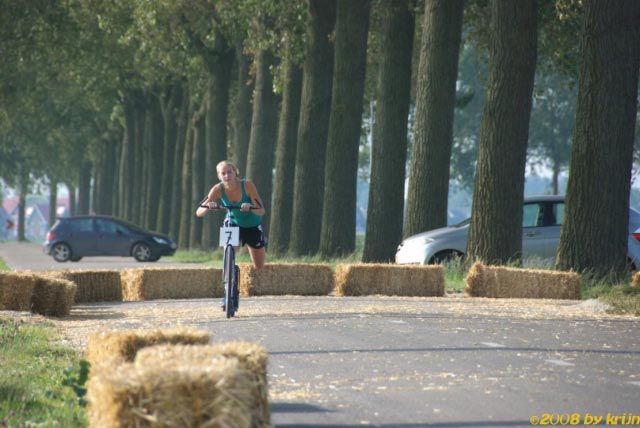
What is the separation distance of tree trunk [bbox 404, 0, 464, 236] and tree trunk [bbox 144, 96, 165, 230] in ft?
104

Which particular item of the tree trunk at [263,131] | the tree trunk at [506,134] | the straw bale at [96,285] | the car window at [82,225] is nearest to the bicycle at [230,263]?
the straw bale at [96,285]

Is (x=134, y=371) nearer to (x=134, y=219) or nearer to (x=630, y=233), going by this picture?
(x=630, y=233)

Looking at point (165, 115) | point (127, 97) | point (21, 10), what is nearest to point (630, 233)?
point (21, 10)

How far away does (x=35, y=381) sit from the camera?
10.1 metres

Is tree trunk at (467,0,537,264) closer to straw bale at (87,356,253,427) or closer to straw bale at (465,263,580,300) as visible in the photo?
straw bale at (465,263,580,300)

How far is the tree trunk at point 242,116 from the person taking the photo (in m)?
42.0

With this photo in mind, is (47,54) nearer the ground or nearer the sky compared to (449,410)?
nearer the sky

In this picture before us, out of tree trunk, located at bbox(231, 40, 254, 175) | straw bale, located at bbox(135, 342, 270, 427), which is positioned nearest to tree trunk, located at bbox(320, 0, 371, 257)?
tree trunk, located at bbox(231, 40, 254, 175)

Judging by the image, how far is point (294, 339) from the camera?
13.3m

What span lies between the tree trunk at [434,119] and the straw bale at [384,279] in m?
4.40

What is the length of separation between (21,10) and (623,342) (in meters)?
34.2

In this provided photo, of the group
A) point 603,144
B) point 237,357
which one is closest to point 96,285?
point 603,144

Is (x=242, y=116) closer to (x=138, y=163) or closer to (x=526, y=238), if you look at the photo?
(x=526, y=238)

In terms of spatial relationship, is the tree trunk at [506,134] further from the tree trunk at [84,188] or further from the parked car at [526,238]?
the tree trunk at [84,188]
